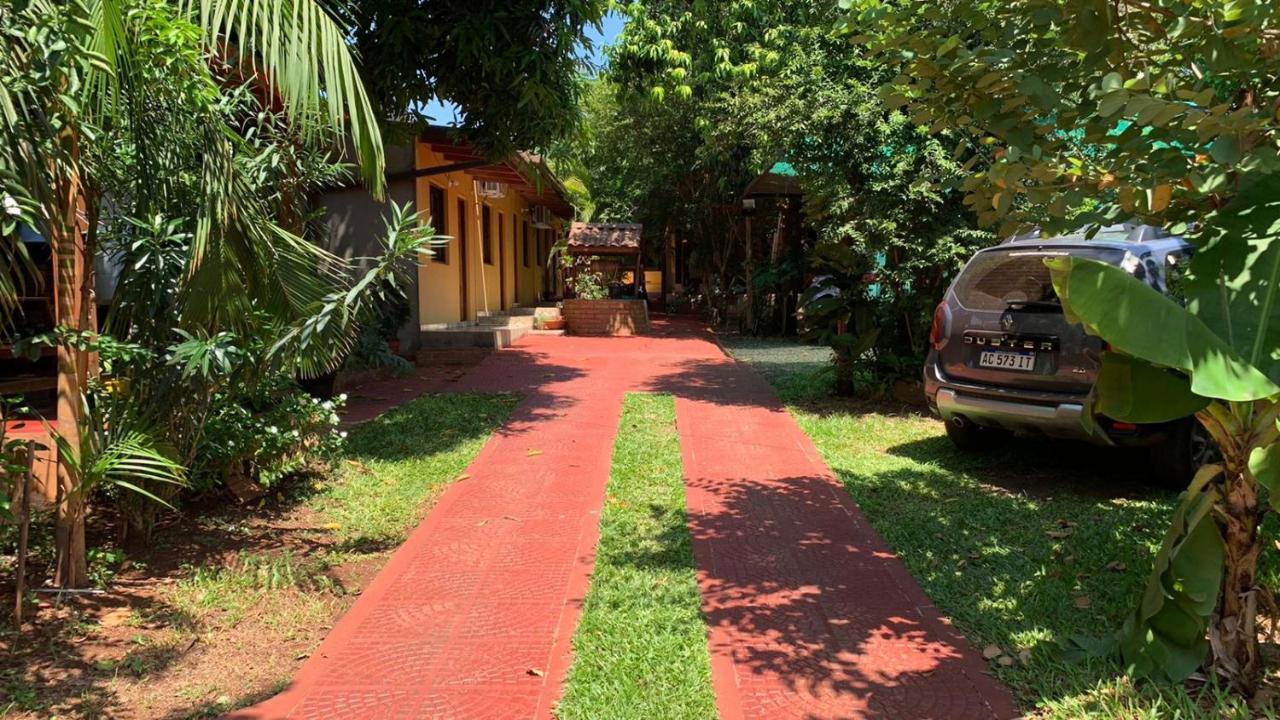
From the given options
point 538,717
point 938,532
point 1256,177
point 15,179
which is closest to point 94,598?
point 15,179

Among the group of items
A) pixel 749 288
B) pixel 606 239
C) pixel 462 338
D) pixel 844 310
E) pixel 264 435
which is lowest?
pixel 264 435

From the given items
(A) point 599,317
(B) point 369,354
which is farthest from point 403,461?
(A) point 599,317

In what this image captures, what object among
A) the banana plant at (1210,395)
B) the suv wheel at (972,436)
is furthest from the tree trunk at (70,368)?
the suv wheel at (972,436)

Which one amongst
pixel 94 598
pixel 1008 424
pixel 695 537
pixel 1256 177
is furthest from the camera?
pixel 1008 424

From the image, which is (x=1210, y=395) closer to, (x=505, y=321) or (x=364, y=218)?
(x=364, y=218)

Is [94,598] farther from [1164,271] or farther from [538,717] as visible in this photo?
[1164,271]

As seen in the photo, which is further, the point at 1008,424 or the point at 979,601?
the point at 1008,424

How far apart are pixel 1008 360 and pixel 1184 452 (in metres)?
1.25

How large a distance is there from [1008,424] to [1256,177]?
3.22 m

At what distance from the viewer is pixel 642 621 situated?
12.4ft

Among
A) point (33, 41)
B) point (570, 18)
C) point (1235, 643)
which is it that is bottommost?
point (1235, 643)

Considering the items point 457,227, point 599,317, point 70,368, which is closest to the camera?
point 70,368

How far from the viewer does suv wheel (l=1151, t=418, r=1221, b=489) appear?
17.5ft

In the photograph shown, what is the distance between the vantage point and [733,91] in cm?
1697
